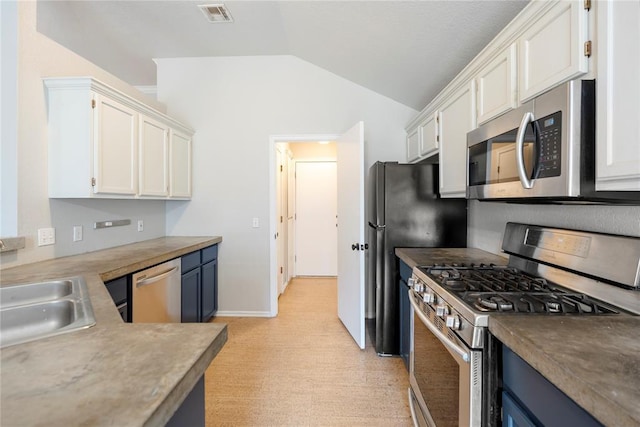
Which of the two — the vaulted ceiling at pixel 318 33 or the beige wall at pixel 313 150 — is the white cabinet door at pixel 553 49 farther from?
the beige wall at pixel 313 150

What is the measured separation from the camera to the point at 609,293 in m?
1.12

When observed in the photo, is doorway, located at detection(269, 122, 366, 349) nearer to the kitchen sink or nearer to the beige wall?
the beige wall

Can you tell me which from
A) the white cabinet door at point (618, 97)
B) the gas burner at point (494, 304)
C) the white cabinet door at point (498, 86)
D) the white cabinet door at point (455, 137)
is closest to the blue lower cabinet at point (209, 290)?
the white cabinet door at point (455, 137)

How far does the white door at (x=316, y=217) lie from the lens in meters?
5.07

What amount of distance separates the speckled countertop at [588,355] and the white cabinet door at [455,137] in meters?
1.06

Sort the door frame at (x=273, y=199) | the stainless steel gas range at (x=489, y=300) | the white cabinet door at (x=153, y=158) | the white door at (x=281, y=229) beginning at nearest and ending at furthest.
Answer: the stainless steel gas range at (x=489, y=300), the white cabinet door at (x=153, y=158), the door frame at (x=273, y=199), the white door at (x=281, y=229)

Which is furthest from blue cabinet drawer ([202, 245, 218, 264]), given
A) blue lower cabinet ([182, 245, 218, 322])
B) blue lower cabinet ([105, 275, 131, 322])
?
blue lower cabinet ([105, 275, 131, 322])

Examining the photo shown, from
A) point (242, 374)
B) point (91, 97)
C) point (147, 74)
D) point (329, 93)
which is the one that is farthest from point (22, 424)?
point (147, 74)

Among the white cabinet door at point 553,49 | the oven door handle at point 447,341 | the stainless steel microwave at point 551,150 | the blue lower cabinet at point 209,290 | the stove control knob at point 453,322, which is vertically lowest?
the blue lower cabinet at point 209,290

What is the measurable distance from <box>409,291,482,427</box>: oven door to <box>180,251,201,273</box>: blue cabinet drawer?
6.18 ft

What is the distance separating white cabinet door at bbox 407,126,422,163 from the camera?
9.26 feet

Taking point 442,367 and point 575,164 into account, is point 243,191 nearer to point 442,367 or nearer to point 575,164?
point 442,367

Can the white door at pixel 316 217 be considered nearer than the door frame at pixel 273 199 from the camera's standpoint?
No

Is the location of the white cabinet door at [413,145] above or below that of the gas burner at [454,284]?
above
